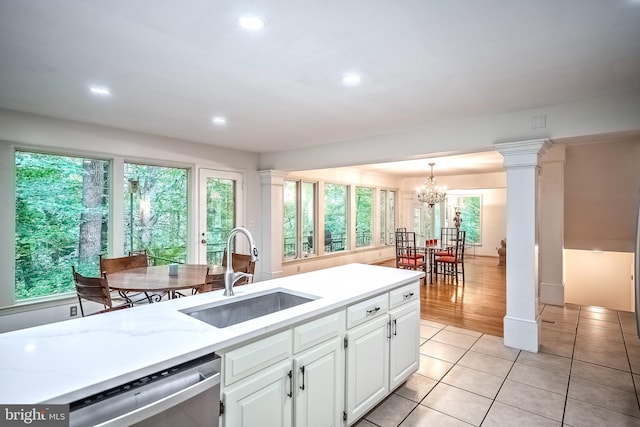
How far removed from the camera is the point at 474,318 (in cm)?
430

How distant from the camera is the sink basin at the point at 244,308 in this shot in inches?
71.6

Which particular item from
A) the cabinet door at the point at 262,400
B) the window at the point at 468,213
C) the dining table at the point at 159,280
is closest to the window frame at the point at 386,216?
the window at the point at 468,213

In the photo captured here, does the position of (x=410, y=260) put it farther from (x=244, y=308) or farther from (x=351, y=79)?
(x=244, y=308)

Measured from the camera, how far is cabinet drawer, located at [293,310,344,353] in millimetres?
1649

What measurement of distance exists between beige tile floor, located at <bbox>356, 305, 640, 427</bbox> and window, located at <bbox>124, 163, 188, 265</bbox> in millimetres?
3746

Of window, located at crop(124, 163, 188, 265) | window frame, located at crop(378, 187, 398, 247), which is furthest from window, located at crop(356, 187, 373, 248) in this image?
window, located at crop(124, 163, 188, 265)

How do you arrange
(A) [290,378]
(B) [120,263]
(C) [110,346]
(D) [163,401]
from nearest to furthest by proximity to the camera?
(D) [163,401] → (C) [110,346] → (A) [290,378] → (B) [120,263]

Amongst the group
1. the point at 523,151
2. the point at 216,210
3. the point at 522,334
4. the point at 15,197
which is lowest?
the point at 522,334

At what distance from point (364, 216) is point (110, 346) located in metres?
7.70

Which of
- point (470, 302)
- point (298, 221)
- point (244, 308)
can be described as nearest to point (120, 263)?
point (244, 308)

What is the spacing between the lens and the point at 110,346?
1252 millimetres

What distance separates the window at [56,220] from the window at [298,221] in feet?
10.7

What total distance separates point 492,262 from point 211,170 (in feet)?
26.0

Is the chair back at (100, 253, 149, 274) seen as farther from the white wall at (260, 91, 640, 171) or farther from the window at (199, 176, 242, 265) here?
the white wall at (260, 91, 640, 171)
